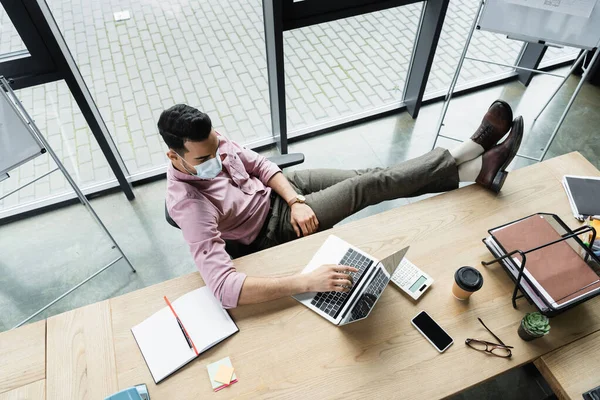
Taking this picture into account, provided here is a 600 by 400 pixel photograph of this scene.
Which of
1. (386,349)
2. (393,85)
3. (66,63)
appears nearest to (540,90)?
(393,85)

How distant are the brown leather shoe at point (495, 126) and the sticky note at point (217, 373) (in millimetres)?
1424

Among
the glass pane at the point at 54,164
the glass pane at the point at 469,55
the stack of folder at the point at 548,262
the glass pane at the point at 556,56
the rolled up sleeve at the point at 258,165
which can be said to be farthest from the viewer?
the glass pane at the point at 556,56

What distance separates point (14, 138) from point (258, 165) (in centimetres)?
105

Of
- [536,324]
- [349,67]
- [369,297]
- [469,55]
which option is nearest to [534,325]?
[536,324]

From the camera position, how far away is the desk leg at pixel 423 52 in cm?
259

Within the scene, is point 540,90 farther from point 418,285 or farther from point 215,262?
point 215,262

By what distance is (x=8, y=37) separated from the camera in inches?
72.7

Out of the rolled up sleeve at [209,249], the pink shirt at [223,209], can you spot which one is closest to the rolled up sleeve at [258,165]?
the pink shirt at [223,209]

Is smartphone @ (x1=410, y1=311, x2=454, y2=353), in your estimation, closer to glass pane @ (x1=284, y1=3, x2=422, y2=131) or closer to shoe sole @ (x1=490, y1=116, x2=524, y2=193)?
shoe sole @ (x1=490, y1=116, x2=524, y2=193)

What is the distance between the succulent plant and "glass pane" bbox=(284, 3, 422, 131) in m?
2.18

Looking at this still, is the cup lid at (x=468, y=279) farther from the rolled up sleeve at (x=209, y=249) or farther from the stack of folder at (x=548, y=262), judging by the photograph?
the rolled up sleeve at (x=209, y=249)

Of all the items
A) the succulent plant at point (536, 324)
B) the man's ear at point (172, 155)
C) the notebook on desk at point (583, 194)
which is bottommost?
the succulent plant at point (536, 324)

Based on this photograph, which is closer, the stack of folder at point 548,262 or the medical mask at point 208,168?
the stack of folder at point 548,262

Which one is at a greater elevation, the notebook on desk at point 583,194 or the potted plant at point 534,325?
the notebook on desk at point 583,194
